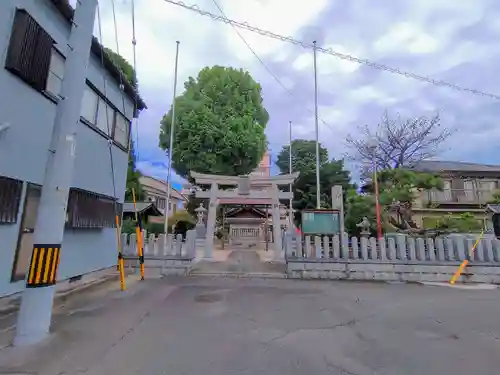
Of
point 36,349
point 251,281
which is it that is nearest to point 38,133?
point 36,349

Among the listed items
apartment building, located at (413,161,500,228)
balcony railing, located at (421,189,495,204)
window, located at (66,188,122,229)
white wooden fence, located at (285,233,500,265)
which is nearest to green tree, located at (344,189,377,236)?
white wooden fence, located at (285,233,500,265)

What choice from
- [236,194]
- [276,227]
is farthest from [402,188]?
[236,194]

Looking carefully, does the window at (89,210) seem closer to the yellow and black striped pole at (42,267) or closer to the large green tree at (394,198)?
the yellow and black striped pole at (42,267)

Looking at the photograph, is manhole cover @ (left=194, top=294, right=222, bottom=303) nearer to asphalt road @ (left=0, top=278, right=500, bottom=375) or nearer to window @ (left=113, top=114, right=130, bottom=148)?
asphalt road @ (left=0, top=278, right=500, bottom=375)

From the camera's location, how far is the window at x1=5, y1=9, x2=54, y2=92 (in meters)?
4.70

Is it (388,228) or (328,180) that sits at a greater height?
(328,180)

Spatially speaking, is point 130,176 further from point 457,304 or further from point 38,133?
point 457,304

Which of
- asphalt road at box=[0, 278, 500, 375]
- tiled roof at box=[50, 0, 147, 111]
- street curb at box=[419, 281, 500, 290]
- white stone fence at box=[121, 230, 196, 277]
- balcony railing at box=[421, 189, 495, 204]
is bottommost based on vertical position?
asphalt road at box=[0, 278, 500, 375]

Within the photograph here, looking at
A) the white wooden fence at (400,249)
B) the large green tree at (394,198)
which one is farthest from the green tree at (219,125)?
the white wooden fence at (400,249)

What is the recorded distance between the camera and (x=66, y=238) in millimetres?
6480

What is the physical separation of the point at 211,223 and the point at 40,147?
858cm

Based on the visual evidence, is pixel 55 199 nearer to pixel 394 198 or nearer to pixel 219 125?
pixel 394 198

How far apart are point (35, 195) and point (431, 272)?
992 cm

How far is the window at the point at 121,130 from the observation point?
891 cm
